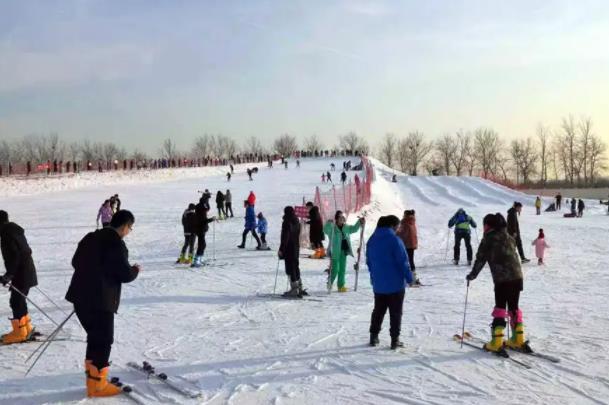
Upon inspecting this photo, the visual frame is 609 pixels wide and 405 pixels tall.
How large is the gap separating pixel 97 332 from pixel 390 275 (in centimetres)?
328

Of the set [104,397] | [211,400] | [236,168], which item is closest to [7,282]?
[104,397]

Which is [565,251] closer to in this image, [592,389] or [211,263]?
[211,263]

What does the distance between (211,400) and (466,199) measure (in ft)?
139

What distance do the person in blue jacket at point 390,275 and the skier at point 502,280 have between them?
835 millimetres

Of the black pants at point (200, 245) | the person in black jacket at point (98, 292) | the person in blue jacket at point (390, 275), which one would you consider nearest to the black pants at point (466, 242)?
the black pants at point (200, 245)

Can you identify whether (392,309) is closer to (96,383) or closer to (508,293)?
(508,293)

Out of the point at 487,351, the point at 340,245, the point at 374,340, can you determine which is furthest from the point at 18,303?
the point at 487,351

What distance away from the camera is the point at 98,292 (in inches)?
209

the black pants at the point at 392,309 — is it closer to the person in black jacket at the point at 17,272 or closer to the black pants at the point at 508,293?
the black pants at the point at 508,293

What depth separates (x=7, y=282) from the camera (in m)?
6.90

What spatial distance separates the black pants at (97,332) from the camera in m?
5.33

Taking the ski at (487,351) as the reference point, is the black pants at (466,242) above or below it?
above

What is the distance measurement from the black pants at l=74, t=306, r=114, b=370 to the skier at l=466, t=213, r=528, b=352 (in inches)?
158

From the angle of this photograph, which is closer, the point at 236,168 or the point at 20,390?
the point at 20,390
